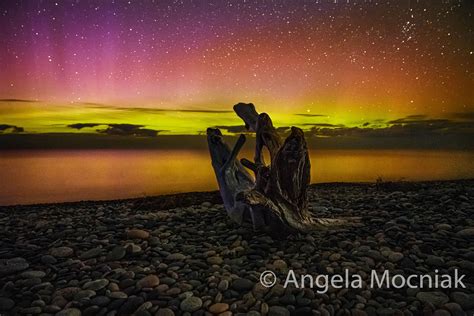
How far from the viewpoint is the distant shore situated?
288cm

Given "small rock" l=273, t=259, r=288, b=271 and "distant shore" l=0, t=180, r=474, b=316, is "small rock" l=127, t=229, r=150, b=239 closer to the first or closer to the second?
"distant shore" l=0, t=180, r=474, b=316

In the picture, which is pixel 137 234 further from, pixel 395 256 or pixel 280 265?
pixel 395 256

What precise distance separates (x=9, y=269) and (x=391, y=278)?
416cm

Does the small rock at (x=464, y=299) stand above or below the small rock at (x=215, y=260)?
below

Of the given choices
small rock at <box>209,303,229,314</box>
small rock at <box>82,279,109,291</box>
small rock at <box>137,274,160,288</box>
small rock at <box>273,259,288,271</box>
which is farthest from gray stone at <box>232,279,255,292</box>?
small rock at <box>82,279,109,291</box>

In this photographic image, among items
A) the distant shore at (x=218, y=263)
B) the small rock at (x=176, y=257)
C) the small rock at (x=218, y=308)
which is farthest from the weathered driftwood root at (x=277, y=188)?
the small rock at (x=218, y=308)

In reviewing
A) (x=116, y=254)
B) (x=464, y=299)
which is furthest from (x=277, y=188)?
(x=464, y=299)

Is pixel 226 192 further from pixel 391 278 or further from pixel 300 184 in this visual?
pixel 391 278

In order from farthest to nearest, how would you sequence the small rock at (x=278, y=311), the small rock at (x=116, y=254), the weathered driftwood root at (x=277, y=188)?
the weathered driftwood root at (x=277, y=188)
the small rock at (x=116, y=254)
the small rock at (x=278, y=311)

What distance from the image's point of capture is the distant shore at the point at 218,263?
2.88 m

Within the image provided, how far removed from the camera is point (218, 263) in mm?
3742

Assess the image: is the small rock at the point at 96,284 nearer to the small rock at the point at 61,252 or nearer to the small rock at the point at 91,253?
the small rock at the point at 91,253

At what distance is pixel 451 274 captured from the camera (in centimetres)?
325

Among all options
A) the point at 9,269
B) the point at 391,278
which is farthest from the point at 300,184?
the point at 9,269
